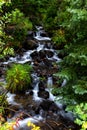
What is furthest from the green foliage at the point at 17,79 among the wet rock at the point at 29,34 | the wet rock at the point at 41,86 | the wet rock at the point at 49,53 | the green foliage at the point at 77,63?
the wet rock at the point at 29,34

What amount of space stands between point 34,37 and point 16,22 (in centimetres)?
109

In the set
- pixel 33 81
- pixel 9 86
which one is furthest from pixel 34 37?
Answer: pixel 9 86

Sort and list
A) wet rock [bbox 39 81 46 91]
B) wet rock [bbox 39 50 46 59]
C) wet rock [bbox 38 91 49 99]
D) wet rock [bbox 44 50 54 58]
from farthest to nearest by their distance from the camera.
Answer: wet rock [bbox 44 50 54 58], wet rock [bbox 39 50 46 59], wet rock [bbox 39 81 46 91], wet rock [bbox 38 91 49 99]

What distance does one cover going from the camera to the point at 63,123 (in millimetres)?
7945

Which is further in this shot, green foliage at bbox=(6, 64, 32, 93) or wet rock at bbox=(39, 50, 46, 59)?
wet rock at bbox=(39, 50, 46, 59)

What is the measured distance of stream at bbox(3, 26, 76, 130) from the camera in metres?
7.90

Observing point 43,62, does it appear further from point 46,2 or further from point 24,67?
point 46,2

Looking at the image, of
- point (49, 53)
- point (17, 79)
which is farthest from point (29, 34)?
point (17, 79)

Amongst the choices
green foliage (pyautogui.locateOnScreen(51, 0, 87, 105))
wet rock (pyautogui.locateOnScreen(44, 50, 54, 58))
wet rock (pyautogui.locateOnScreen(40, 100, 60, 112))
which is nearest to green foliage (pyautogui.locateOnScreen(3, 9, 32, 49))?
wet rock (pyautogui.locateOnScreen(44, 50, 54, 58))

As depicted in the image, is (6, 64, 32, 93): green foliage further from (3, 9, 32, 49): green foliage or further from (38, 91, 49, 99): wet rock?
(3, 9, 32, 49): green foliage

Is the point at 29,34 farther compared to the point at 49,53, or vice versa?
the point at 29,34

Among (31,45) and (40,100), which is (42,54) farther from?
(40,100)

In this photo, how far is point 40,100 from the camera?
29.2 ft

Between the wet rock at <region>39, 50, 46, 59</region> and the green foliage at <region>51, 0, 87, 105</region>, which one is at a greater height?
the green foliage at <region>51, 0, 87, 105</region>
